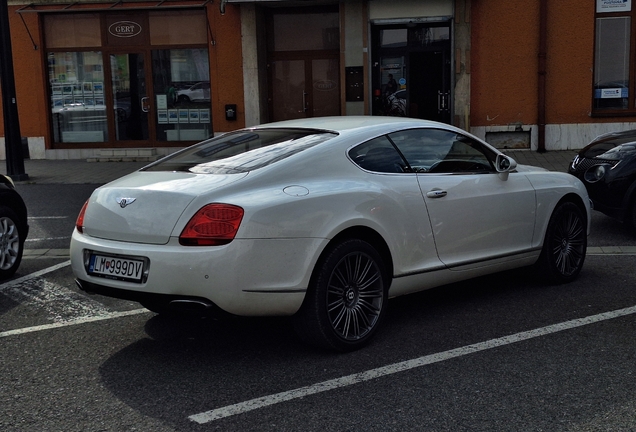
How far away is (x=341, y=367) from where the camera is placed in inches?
190

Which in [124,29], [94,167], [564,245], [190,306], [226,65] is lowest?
[94,167]

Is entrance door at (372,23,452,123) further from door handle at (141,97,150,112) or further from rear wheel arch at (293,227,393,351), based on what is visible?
rear wheel arch at (293,227,393,351)

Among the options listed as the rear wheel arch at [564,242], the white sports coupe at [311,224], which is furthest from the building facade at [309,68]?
the white sports coupe at [311,224]

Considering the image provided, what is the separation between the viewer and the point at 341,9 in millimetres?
18297

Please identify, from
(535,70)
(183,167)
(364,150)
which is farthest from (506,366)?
(535,70)

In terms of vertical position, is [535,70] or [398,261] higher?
[535,70]

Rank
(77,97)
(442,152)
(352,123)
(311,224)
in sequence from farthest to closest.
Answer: (77,97), (442,152), (352,123), (311,224)

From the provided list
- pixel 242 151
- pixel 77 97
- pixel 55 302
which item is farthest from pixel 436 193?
pixel 77 97

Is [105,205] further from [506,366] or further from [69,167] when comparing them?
[69,167]

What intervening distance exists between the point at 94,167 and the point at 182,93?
2912 millimetres

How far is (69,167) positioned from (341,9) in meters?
6.83

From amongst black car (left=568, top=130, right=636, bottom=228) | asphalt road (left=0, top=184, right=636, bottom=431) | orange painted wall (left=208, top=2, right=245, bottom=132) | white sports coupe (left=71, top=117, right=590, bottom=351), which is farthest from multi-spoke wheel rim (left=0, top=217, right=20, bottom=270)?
orange painted wall (left=208, top=2, right=245, bottom=132)

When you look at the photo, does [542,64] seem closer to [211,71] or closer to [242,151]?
[211,71]

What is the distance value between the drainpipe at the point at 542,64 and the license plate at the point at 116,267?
14.3 m
